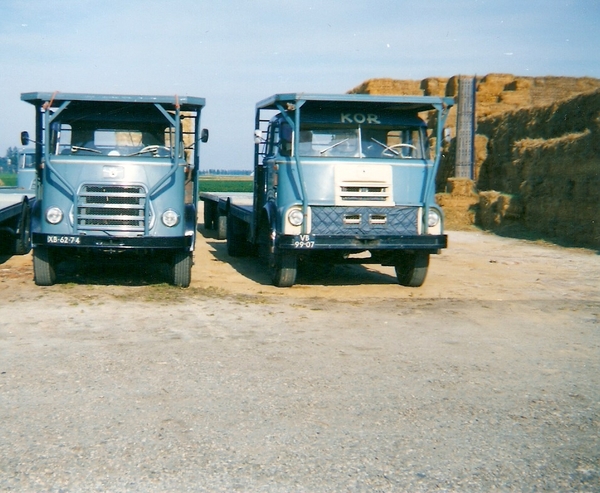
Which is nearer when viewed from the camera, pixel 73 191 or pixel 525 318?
pixel 525 318

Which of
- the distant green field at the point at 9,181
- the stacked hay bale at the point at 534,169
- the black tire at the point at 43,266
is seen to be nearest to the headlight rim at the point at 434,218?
the black tire at the point at 43,266

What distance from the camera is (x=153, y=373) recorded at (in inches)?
241

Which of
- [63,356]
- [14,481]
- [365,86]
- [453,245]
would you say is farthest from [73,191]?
[365,86]

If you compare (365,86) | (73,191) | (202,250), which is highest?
(365,86)

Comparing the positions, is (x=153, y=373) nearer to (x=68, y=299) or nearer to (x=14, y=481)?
(x=14, y=481)

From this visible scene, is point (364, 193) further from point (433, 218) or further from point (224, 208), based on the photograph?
point (224, 208)

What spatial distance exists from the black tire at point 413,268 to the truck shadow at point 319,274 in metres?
0.57

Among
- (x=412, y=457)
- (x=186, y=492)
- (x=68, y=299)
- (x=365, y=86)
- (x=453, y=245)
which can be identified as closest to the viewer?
(x=186, y=492)

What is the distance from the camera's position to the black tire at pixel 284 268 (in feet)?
35.0

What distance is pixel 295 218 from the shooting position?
10.3m

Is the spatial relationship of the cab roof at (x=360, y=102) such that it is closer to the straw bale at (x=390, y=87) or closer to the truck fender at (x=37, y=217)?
the truck fender at (x=37, y=217)

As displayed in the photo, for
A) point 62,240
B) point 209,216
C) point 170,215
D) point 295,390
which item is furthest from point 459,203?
point 295,390

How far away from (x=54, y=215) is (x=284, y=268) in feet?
10.3

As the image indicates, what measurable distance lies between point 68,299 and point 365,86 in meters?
24.7
